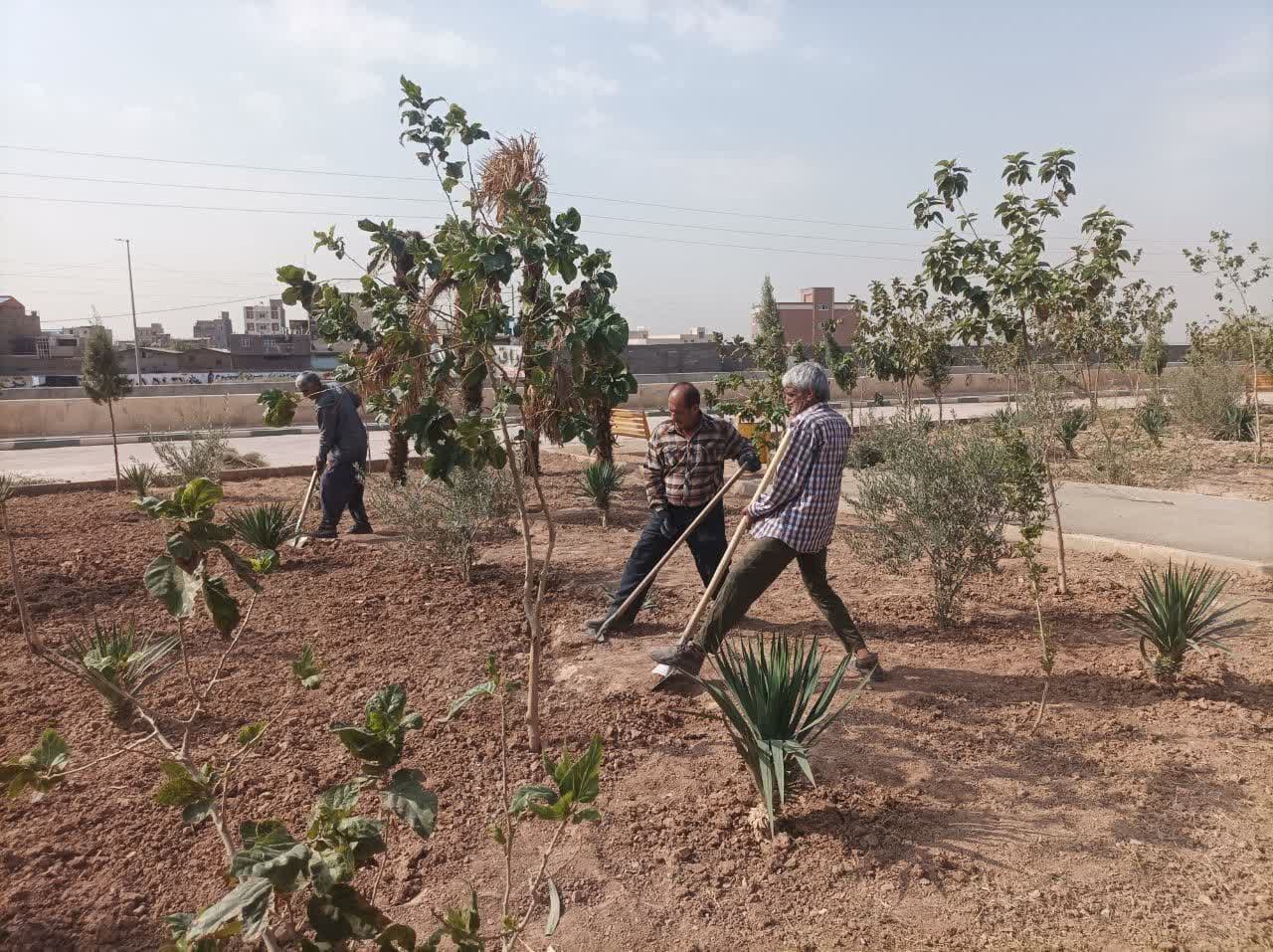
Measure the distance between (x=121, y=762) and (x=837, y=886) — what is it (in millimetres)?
2891

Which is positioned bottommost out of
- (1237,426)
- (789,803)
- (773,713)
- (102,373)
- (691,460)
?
(789,803)

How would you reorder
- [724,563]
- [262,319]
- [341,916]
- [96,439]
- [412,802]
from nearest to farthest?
[341,916] → [412,802] → [724,563] → [96,439] → [262,319]

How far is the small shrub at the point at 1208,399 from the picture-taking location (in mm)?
14555

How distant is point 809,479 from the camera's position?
161 inches

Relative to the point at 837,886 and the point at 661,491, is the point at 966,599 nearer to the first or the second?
the point at 661,491

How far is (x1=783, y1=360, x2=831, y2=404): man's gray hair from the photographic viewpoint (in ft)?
13.6

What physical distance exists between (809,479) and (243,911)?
10.0 ft

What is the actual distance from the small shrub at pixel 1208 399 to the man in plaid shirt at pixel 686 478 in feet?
42.1

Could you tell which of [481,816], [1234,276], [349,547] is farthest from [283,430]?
[481,816]

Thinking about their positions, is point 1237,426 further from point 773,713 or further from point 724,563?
point 773,713

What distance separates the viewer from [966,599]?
18.5 feet

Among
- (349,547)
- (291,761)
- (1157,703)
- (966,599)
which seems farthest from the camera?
(349,547)

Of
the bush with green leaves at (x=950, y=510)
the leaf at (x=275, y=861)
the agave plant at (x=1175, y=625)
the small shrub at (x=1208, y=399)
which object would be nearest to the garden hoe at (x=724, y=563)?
the bush with green leaves at (x=950, y=510)

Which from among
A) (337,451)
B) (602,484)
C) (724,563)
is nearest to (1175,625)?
(724,563)
